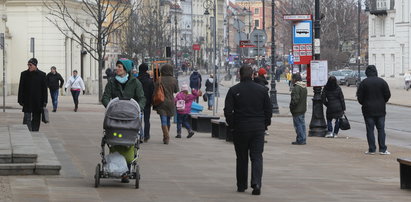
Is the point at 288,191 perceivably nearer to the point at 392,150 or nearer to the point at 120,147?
the point at 120,147

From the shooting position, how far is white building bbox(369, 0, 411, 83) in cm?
8225

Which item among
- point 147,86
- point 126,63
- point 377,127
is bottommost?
point 377,127

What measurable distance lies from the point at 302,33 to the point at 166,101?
682 centimetres

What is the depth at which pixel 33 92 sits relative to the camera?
2244cm

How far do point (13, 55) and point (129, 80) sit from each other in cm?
4634

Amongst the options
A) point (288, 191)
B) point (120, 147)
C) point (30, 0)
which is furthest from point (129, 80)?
point (30, 0)

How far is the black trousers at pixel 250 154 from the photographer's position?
13.7 m

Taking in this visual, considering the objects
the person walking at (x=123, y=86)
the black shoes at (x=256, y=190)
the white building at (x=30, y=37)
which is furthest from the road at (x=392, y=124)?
the white building at (x=30, y=37)

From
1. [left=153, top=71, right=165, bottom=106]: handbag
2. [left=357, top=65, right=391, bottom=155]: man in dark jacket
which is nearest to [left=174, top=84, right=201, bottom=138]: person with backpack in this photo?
[left=153, top=71, right=165, bottom=106]: handbag

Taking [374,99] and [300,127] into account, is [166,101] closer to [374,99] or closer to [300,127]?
[300,127]

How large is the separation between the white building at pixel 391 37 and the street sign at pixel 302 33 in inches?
2164

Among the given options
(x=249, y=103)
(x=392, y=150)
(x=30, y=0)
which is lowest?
(x=392, y=150)

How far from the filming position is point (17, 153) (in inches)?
581

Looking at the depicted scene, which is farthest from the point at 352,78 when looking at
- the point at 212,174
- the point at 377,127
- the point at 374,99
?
the point at 212,174
